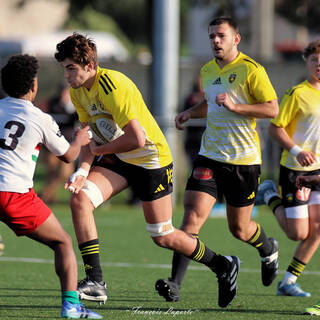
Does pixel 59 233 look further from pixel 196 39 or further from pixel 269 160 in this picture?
pixel 196 39

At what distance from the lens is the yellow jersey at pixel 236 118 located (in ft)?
26.0

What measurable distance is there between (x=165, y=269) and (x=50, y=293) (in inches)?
78.1

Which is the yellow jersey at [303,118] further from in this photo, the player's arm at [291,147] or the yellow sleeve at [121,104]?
the yellow sleeve at [121,104]

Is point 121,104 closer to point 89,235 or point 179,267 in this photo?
point 89,235

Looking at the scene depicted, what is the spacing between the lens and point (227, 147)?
316 inches

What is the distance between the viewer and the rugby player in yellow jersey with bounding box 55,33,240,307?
7.11 metres

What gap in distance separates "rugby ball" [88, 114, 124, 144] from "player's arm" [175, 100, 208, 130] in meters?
1.01

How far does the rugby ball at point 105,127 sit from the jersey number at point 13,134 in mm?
1032

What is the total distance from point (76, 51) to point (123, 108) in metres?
0.56

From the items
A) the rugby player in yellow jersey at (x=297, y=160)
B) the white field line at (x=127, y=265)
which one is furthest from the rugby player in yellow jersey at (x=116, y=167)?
the white field line at (x=127, y=265)

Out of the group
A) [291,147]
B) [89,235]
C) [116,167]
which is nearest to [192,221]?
[116,167]

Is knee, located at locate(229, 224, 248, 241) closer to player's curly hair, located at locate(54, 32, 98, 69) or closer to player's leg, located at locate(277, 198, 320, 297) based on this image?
player's leg, located at locate(277, 198, 320, 297)

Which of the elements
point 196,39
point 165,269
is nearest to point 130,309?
point 165,269

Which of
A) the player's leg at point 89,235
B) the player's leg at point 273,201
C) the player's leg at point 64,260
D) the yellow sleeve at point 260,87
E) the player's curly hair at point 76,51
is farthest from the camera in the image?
the player's leg at point 273,201
